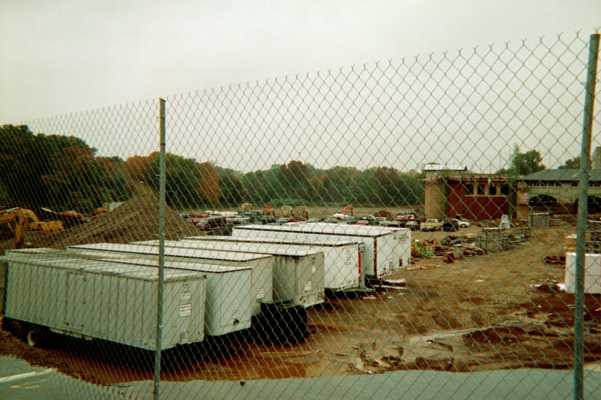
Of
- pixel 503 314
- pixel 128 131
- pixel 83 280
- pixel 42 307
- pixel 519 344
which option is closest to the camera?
pixel 128 131

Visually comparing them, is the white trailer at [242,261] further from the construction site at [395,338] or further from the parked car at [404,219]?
the parked car at [404,219]

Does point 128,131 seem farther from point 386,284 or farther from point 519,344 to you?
point 386,284

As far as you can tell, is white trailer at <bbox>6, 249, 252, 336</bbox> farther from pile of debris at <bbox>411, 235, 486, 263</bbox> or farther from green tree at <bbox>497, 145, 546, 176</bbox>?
pile of debris at <bbox>411, 235, 486, 263</bbox>

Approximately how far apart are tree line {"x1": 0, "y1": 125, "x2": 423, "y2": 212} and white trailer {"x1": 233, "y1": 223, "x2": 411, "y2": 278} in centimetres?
1091

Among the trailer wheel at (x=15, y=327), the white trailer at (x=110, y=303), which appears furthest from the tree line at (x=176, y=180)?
the trailer wheel at (x=15, y=327)

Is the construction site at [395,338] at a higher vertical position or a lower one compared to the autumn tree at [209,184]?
lower

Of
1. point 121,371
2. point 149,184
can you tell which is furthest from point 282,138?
point 121,371

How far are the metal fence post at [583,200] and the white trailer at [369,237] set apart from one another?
1496 centimetres

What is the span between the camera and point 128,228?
95.6ft

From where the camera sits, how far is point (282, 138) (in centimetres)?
406

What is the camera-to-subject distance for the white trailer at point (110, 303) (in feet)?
29.5

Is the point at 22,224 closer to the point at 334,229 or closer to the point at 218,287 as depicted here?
the point at 334,229

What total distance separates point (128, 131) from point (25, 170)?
158 inches

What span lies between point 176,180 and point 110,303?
439 cm
